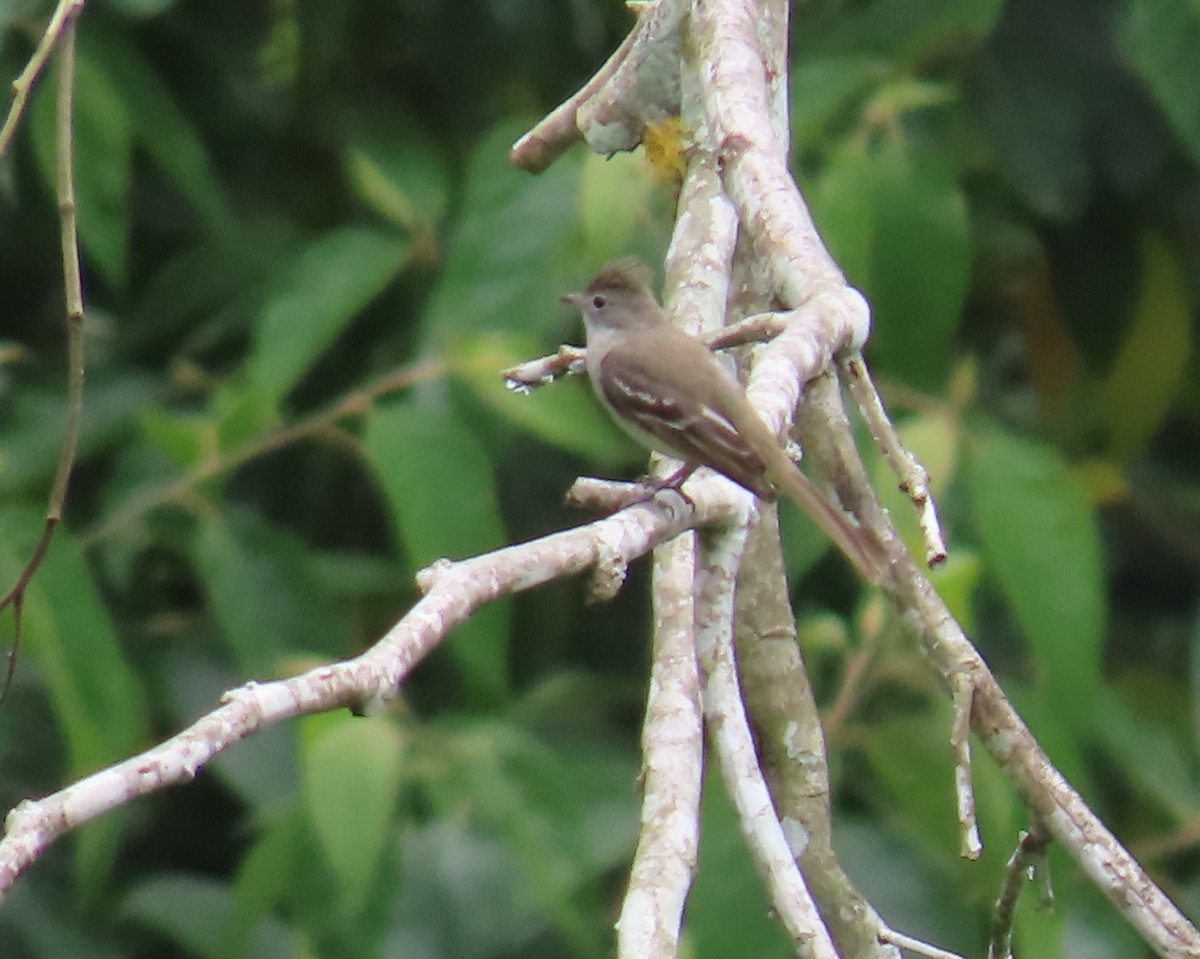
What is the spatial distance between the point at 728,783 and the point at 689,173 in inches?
46.4

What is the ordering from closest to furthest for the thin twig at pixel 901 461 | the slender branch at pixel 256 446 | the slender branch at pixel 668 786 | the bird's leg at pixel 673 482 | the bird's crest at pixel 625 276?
the slender branch at pixel 668 786 → the thin twig at pixel 901 461 → the bird's leg at pixel 673 482 → the bird's crest at pixel 625 276 → the slender branch at pixel 256 446

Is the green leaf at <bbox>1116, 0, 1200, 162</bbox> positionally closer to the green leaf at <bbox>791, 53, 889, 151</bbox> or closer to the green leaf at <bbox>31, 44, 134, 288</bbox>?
the green leaf at <bbox>791, 53, 889, 151</bbox>

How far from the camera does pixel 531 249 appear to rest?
3967 mm

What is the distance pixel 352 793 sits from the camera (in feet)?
11.6

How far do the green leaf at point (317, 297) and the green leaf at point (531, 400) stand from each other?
1.08ft

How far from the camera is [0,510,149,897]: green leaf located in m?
3.73

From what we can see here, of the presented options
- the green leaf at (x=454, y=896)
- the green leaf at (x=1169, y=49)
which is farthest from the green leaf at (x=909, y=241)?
the green leaf at (x=454, y=896)

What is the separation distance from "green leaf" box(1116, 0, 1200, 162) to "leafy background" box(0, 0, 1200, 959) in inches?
0.4

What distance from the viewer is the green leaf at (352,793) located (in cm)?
343

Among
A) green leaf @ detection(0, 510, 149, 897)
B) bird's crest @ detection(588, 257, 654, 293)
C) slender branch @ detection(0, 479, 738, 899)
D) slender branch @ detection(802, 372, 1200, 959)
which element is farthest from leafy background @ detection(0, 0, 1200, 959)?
slender branch @ detection(0, 479, 738, 899)

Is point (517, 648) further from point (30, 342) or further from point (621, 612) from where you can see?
point (30, 342)

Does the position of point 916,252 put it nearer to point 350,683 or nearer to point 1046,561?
point 1046,561

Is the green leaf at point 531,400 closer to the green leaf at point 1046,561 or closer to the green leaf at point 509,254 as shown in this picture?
the green leaf at point 509,254

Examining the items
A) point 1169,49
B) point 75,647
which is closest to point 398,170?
point 75,647
